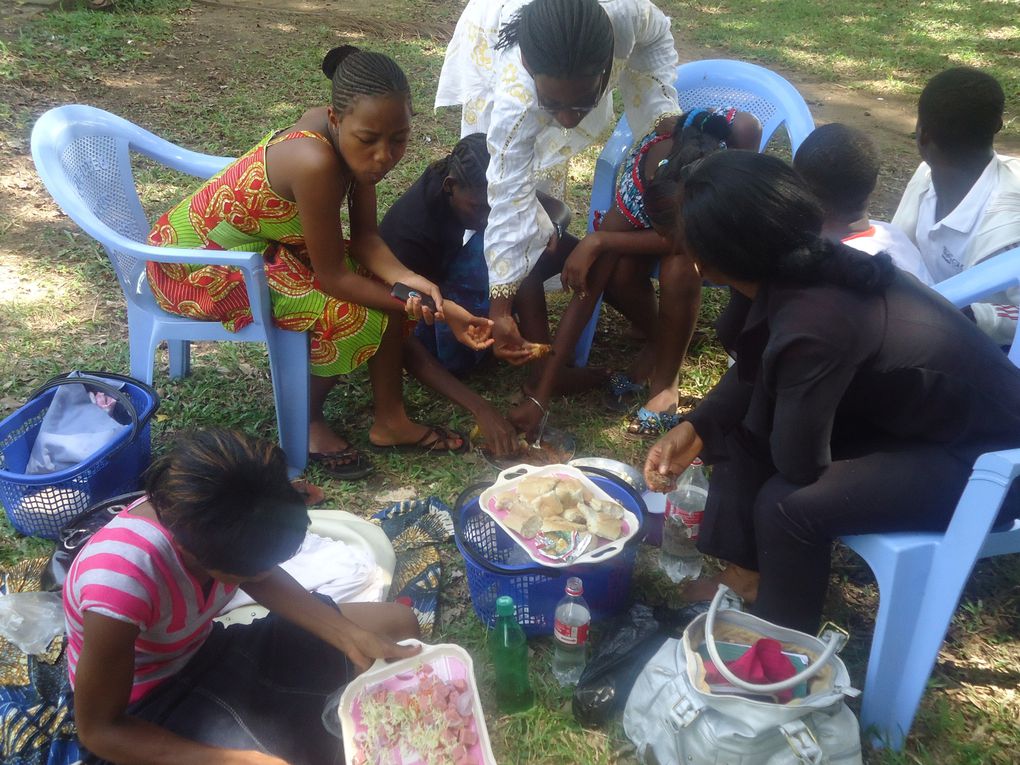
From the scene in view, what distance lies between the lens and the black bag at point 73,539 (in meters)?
2.03

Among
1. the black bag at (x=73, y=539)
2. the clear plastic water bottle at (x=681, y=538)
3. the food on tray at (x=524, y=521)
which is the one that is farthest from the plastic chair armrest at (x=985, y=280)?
the black bag at (x=73, y=539)

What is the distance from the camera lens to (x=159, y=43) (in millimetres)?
6465

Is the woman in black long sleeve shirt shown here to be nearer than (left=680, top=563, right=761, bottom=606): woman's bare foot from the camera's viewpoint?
Yes

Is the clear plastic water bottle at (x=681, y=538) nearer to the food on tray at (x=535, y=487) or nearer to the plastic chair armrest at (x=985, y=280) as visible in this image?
the food on tray at (x=535, y=487)

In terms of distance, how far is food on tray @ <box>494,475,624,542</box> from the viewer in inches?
85.9

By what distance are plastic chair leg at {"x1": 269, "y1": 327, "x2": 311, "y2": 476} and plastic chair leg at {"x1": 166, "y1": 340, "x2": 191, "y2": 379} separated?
29.7 inches

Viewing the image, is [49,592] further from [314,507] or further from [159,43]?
[159,43]

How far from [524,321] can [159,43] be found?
5017 mm

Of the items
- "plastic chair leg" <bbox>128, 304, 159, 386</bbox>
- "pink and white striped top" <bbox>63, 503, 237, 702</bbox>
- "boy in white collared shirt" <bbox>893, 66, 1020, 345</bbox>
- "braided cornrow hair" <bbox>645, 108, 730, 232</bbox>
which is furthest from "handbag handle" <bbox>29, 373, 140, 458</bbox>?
"boy in white collared shirt" <bbox>893, 66, 1020, 345</bbox>

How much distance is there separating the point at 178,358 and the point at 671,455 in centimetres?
210

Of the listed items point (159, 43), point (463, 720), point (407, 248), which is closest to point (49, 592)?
point (463, 720)

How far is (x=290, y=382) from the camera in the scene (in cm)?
275

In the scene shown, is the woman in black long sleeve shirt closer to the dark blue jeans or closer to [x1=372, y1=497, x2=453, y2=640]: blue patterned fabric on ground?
[x1=372, y1=497, x2=453, y2=640]: blue patterned fabric on ground

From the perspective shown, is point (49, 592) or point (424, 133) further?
point (424, 133)
